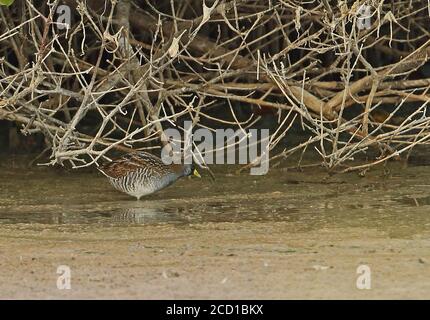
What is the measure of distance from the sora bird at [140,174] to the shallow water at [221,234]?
106 mm

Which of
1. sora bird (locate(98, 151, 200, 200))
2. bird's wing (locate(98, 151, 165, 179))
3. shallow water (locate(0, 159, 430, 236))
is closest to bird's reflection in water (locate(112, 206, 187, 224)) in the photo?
shallow water (locate(0, 159, 430, 236))

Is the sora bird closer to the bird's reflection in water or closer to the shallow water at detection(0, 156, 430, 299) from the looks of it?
the shallow water at detection(0, 156, 430, 299)

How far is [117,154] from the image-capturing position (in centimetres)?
956

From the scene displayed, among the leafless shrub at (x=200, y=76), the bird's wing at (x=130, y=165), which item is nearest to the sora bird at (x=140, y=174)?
the bird's wing at (x=130, y=165)

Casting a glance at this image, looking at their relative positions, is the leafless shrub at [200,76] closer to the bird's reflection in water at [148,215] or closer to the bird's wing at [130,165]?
the bird's wing at [130,165]

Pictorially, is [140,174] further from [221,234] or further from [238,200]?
A: [221,234]

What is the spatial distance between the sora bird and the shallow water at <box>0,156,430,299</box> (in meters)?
0.11

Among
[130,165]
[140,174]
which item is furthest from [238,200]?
[130,165]

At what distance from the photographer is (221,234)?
258 inches

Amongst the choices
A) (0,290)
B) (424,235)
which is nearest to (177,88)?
(424,235)
